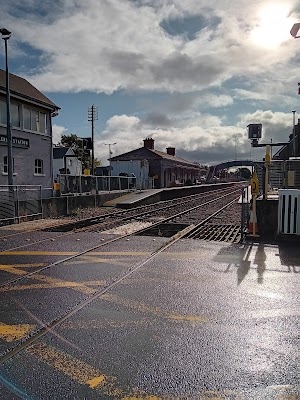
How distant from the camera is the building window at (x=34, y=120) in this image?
2394cm

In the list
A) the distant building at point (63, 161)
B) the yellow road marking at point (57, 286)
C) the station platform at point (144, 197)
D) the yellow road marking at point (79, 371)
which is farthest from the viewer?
the distant building at point (63, 161)

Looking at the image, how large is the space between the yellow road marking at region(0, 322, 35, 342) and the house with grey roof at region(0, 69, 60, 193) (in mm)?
18020

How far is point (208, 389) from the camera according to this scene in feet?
10.0

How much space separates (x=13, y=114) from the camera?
898 inches

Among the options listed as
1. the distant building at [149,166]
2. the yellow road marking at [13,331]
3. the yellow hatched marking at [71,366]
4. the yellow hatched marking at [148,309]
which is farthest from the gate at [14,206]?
the distant building at [149,166]

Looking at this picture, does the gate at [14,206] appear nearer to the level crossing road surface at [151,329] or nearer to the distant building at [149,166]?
the level crossing road surface at [151,329]

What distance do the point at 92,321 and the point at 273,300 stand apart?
247cm

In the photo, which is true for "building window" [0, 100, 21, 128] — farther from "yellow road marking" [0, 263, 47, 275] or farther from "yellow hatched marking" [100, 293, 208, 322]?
"yellow hatched marking" [100, 293, 208, 322]

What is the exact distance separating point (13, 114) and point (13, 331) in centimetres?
2078

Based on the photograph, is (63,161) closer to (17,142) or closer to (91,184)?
(91,184)

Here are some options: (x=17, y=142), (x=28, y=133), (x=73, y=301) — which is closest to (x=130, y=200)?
(x=28, y=133)

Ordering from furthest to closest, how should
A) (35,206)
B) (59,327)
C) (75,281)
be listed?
(35,206)
(75,281)
(59,327)

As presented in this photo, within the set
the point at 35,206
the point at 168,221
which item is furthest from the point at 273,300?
the point at 35,206

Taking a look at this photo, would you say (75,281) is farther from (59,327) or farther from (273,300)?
(273,300)
